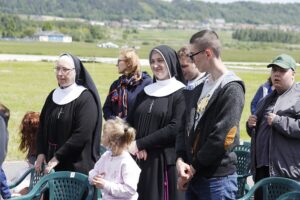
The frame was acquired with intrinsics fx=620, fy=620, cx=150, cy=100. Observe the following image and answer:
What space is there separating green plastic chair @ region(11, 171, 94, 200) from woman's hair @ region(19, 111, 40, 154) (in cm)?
116

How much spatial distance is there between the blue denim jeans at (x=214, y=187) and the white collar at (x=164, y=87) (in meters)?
1.36

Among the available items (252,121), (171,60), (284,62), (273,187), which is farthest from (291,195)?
(171,60)

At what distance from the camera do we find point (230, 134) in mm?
4188

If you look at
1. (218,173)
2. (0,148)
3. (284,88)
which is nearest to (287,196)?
(218,173)

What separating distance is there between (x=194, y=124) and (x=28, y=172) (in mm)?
2206

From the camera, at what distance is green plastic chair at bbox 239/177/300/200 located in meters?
4.91

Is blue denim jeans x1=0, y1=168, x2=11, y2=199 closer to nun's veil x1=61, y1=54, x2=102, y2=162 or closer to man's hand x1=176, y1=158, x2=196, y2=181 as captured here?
nun's veil x1=61, y1=54, x2=102, y2=162

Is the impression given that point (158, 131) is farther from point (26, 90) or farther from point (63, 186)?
point (26, 90)

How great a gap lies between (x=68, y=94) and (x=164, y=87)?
0.88m

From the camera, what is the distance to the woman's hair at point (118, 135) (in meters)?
4.93

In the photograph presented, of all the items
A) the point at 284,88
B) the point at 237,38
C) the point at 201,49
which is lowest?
the point at 237,38

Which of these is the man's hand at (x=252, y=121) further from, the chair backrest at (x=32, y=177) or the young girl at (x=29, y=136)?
the young girl at (x=29, y=136)

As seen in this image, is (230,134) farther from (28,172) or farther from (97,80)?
(97,80)

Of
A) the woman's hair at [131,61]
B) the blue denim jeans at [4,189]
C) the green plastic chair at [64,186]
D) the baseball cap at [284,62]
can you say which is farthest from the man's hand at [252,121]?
the blue denim jeans at [4,189]
